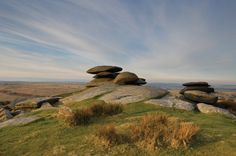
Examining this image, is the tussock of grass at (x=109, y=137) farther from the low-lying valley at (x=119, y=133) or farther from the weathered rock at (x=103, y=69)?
the weathered rock at (x=103, y=69)

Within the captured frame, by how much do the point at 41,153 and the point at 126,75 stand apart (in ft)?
56.4

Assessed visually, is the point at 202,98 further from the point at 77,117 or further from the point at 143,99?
the point at 77,117

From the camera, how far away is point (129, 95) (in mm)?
20375

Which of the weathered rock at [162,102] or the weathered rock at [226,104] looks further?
the weathered rock at [226,104]

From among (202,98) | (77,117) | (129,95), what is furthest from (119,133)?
(202,98)

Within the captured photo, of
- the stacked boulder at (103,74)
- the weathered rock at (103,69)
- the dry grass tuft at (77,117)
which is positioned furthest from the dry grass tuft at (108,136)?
the weathered rock at (103,69)

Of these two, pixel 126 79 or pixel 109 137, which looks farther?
pixel 126 79

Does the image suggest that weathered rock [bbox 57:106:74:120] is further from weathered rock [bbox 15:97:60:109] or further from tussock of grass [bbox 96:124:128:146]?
weathered rock [bbox 15:97:60:109]

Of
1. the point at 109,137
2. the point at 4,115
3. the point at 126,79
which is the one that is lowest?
the point at 4,115

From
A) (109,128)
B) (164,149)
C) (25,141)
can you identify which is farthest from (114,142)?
(25,141)

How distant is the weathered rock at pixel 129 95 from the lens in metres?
19.3

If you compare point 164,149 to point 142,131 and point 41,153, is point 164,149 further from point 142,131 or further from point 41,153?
point 41,153

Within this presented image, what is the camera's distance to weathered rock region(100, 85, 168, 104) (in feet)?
63.3

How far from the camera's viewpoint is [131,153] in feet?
29.5
